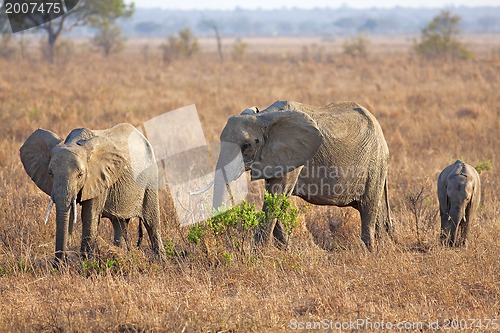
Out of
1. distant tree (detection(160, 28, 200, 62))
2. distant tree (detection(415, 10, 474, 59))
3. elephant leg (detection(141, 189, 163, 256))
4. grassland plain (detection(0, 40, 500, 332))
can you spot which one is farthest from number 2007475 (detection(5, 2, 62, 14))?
elephant leg (detection(141, 189, 163, 256))

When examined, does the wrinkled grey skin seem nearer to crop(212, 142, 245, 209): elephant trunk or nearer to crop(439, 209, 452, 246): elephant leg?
crop(212, 142, 245, 209): elephant trunk

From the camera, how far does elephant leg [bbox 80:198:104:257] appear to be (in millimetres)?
6148

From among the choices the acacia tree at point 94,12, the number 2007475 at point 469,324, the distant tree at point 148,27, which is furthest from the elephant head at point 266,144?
the distant tree at point 148,27

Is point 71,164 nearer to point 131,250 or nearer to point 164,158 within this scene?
point 131,250

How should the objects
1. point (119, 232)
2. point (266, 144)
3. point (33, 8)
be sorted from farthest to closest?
point (33, 8) → point (119, 232) → point (266, 144)

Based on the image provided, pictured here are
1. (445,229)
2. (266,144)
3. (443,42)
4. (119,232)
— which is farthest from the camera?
(443,42)

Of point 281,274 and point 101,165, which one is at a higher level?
point 101,165

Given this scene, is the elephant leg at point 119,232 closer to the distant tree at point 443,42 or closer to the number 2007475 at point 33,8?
the number 2007475 at point 33,8

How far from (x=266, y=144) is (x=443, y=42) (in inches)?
1151

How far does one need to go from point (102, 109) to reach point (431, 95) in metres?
8.46

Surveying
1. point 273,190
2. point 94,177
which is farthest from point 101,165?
point 273,190

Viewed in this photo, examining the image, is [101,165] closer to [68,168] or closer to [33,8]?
[68,168]

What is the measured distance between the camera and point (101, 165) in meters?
6.09

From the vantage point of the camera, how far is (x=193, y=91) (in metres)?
20.5
